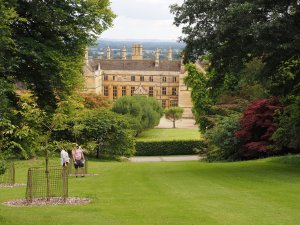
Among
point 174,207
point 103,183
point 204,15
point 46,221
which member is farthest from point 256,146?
point 46,221

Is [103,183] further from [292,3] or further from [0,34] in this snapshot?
[292,3]

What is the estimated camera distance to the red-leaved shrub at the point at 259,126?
32.1 m

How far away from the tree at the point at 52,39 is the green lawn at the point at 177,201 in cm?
643

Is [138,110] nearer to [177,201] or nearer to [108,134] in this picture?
[108,134]

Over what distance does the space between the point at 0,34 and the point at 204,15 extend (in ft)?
29.5

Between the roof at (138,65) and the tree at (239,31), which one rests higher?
the roof at (138,65)

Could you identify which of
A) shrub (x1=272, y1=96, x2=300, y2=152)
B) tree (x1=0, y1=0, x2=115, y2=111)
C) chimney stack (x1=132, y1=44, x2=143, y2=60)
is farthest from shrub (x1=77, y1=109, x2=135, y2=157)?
chimney stack (x1=132, y1=44, x2=143, y2=60)

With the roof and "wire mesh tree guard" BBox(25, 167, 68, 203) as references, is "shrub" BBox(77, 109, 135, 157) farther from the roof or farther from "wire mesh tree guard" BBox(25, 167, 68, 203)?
the roof

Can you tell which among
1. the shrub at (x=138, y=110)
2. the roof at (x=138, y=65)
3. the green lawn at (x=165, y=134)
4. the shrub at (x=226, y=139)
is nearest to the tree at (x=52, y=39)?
the shrub at (x=226, y=139)

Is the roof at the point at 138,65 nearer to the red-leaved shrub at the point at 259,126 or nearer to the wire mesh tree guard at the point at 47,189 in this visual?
the red-leaved shrub at the point at 259,126

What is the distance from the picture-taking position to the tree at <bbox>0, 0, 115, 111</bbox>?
25750 millimetres

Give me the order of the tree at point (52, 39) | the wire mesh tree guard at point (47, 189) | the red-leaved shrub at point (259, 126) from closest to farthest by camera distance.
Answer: the wire mesh tree guard at point (47, 189)
the tree at point (52, 39)
the red-leaved shrub at point (259, 126)

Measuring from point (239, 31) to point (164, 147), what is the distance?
3860 centimetres

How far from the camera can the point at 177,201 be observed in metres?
15.0
